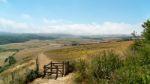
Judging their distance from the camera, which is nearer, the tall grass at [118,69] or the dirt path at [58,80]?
the tall grass at [118,69]

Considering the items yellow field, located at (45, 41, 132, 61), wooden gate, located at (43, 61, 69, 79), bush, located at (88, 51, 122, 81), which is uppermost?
bush, located at (88, 51, 122, 81)

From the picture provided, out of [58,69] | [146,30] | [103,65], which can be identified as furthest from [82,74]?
[146,30]

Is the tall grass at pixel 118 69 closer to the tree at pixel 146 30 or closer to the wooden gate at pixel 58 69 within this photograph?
the wooden gate at pixel 58 69

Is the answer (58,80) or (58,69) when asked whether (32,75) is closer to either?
(58,69)

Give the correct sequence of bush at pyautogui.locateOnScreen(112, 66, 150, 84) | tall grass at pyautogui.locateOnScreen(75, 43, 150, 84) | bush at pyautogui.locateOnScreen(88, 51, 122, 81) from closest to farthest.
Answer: bush at pyautogui.locateOnScreen(112, 66, 150, 84)
tall grass at pyautogui.locateOnScreen(75, 43, 150, 84)
bush at pyautogui.locateOnScreen(88, 51, 122, 81)

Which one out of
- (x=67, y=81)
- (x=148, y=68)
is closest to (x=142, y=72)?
(x=148, y=68)

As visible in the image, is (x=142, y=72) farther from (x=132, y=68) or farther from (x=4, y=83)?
(x=4, y=83)

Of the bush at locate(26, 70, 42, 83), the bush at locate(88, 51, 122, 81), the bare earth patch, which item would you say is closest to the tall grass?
the bush at locate(88, 51, 122, 81)

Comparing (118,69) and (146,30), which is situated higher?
(146,30)

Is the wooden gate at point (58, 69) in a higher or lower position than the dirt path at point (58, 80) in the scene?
higher

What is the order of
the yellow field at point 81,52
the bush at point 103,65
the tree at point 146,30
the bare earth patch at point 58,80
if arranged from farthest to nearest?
1. the yellow field at point 81,52
2. the tree at point 146,30
3. the bare earth patch at point 58,80
4. the bush at point 103,65

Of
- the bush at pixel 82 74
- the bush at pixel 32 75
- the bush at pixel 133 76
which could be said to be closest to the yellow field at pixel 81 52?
the bush at pixel 32 75

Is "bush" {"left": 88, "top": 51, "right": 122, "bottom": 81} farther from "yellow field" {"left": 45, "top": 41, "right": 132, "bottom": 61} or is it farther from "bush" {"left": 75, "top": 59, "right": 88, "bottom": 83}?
"yellow field" {"left": 45, "top": 41, "right": 132, "bottom": 61}

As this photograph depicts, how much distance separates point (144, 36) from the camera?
43.6 meters
